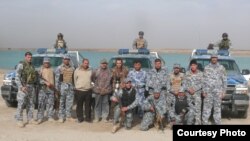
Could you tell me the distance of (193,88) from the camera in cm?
989

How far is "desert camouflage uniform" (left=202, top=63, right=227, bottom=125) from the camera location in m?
9.79

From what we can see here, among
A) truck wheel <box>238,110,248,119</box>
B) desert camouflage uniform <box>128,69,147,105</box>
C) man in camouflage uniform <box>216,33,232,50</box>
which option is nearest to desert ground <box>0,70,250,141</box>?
desert camouflage uniform <box>128,69,147,105</box>

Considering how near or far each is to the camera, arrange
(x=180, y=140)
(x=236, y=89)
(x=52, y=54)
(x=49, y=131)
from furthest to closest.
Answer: (x=52, y=54)
(x=236, y=89)
(x=49, y=131)
(x=180, y=140)

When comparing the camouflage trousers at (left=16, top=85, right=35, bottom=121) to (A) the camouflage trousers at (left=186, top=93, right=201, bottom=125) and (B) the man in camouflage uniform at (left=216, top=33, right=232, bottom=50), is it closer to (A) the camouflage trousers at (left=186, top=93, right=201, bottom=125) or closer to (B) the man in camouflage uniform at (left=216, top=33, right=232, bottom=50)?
(A) the camouflage trousers at (left=186, top=93, right=201, bottom=125)

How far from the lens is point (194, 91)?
9875mm

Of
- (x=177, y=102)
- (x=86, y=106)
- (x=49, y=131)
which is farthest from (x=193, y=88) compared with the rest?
(x=49, y=131)

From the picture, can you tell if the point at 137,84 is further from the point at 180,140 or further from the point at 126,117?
the point at 180,140

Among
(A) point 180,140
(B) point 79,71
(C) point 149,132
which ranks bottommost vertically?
(C) point 149,132

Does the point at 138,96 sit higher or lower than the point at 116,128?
higher

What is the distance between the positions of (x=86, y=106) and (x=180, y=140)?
5021 millimetres

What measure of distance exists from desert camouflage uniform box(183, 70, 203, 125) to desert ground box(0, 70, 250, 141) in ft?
2.16

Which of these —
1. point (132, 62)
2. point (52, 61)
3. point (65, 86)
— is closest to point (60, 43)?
point (52, 61)

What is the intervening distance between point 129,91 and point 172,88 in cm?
100

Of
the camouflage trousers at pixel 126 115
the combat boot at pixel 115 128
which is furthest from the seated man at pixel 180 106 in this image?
the combat boot at pixel 115 128
